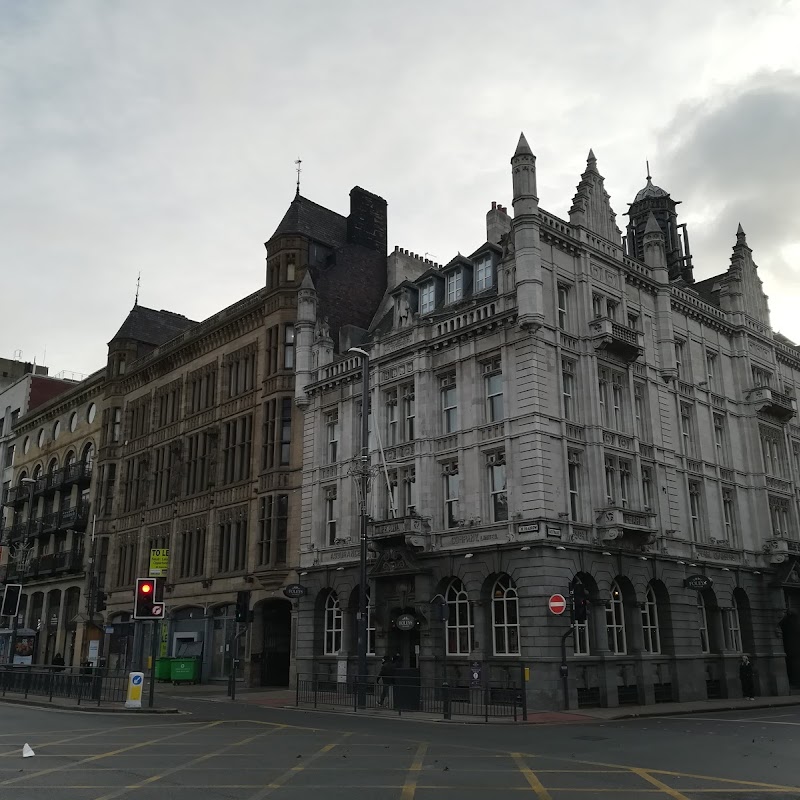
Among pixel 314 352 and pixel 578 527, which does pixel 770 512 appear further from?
pixel 314 352

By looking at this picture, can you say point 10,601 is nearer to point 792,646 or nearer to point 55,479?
point 55,479

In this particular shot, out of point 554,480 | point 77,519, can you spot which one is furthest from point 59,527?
point 554,480

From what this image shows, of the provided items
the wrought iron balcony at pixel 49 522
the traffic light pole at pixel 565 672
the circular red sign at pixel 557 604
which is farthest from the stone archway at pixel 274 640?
the wrought iron balcony at pixel 49 522

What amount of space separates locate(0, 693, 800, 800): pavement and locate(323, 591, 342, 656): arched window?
43.0 ft

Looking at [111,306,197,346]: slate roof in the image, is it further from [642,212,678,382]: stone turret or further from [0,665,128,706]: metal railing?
[642,212,678,382]: stone turret

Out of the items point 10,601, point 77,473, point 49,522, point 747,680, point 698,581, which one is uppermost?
point 77,473

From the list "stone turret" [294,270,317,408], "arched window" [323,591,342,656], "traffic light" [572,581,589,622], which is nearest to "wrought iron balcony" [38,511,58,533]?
"stone turret" [294,270,317,408]

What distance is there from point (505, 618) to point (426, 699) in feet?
14.1

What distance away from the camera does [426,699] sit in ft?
88.8

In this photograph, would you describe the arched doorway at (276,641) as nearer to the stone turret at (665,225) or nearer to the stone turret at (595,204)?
the stone turret at (595,204)

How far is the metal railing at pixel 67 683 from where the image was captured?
2662cm

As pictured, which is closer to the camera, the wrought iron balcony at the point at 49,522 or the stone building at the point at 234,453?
the stone building at the point at 234,453

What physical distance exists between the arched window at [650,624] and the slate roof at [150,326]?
116 feet

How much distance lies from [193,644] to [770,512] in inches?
1181
